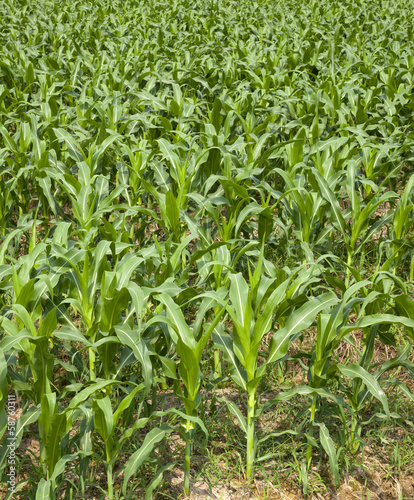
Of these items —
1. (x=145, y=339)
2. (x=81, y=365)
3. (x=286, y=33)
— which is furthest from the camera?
(x=286, y=33)

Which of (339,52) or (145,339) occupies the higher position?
(339,52)

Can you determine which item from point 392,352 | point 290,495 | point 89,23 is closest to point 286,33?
point 89,23

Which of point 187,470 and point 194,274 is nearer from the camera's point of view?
point 187,470

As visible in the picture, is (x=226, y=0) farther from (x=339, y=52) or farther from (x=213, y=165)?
(x=213, y=165)

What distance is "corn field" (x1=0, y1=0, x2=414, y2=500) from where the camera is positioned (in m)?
2.37

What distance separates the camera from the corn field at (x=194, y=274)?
2.37 metres

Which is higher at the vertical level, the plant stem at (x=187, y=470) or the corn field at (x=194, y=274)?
the corn field at (x=194, y=274)

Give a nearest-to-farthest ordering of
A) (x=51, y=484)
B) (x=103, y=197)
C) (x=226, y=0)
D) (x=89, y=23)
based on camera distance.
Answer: (x=51, y=484) < (x=103, y=197) < (x=89, y=23) < (x=226, y=0)

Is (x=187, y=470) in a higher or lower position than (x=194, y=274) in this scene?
lower

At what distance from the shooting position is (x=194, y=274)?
3467mm

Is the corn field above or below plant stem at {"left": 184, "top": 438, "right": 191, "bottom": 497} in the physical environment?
above

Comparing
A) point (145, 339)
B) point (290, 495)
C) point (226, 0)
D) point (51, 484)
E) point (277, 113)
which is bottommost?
point (290, 495)

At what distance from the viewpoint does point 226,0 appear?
1287 centimetres

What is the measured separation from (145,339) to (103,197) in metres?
1.85
